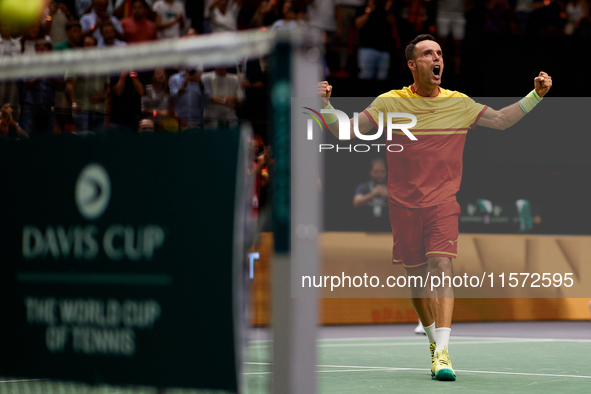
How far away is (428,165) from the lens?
247 inches

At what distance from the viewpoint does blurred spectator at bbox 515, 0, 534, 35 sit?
1540cm

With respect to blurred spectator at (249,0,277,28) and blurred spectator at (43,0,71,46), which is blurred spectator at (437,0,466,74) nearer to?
blurred spectator at (249,0,277,28)

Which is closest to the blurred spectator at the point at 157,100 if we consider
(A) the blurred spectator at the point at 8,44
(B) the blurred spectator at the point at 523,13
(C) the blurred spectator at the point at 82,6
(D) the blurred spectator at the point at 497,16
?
(A) the blurred spectator at the point at 8,44

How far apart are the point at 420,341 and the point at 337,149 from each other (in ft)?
14.7

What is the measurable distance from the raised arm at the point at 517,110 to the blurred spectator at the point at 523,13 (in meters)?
9.76

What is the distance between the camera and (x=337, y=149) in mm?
12922

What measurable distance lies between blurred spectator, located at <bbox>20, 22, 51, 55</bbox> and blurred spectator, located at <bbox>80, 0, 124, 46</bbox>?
55cm

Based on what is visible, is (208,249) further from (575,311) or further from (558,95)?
(558,95)

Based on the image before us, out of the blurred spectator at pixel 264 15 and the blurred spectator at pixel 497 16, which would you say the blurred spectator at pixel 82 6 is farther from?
the blurred spectator at pixel 497 16

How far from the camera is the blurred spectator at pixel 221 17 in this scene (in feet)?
41.1

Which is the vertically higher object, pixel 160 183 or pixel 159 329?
pixel 160 183

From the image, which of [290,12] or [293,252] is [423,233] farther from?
[290,12]

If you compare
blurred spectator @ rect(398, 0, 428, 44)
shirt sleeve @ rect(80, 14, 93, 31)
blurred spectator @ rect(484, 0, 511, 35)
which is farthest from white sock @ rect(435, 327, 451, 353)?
blurred spectator @ rect(484, 0, 511, 35)

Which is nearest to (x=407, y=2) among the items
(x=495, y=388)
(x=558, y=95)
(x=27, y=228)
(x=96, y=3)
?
(x=558, y=95)
